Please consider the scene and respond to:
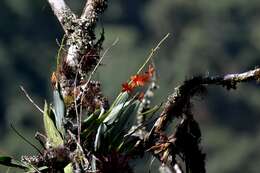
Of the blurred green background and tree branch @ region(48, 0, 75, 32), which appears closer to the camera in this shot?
tree branch @ region(48, 0, 75, 32)

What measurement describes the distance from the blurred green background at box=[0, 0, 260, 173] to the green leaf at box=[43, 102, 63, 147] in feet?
186

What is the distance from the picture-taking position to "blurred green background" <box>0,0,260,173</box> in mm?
71750

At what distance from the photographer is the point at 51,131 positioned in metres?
5.74

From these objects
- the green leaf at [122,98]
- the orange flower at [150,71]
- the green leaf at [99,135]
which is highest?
the orange flower at [150,71]

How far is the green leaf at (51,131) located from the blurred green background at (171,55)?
186 feet

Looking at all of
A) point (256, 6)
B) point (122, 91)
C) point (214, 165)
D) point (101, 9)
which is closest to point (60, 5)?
point (101, 9)

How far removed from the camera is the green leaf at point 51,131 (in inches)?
222

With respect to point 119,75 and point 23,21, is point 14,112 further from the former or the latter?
point 23,21

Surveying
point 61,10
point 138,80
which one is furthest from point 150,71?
point 61,10

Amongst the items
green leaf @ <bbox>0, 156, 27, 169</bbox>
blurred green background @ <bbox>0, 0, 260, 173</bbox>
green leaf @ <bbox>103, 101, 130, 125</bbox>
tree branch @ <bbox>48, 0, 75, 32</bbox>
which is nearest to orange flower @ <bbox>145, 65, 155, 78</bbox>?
green leaf @ <bbox>103, 101, 130, 125</bbox>

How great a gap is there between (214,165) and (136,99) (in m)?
61.7

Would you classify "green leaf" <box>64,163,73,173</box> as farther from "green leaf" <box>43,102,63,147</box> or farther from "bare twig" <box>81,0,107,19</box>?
"bare twig" <box>81,0,107,19</box>

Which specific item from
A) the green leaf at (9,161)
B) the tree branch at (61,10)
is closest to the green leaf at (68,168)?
the green leaf at (9,161)

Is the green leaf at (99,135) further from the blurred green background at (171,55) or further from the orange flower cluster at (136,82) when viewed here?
the blurred green background at (171,55)
